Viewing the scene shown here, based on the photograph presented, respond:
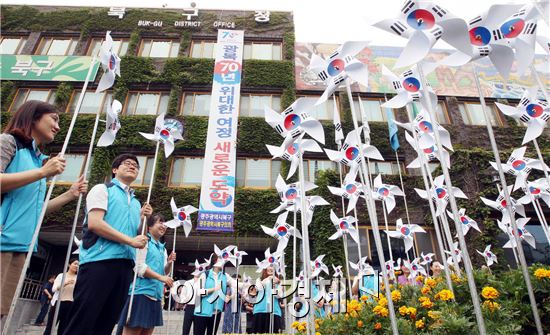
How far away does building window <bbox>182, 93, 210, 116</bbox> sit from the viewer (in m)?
14.4

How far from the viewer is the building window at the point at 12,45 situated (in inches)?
A: 612

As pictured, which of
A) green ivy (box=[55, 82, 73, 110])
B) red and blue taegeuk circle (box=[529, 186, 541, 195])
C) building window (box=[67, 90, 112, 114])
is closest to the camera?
red and blue taegeuk circle (box=[529, 186, 541, 195])

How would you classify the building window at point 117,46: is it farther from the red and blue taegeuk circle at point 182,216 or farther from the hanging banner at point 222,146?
the red and blue taegeuk circle at point 182,216

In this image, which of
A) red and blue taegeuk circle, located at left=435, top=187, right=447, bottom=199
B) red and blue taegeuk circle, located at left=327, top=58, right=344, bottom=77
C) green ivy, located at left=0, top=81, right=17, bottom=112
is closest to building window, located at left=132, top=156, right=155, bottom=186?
green ivy, located at left=0, top=81, right=17, bottom=112

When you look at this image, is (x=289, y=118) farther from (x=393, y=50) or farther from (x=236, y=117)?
(x=393, y=50)

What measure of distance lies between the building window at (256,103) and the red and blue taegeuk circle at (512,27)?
12.0 metres

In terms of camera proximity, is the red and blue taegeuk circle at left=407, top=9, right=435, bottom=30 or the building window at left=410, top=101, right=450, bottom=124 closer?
the red and blue taegeuk circle at left=407, top=9, right=435, bottom=30

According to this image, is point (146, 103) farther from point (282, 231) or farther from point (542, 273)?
point (542, 273)

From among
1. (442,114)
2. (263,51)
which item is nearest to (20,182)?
(263,51)

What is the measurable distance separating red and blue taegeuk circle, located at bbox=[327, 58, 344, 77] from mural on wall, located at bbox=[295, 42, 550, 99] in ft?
37.4

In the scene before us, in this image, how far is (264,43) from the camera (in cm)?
1675

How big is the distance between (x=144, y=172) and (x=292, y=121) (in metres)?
10.5

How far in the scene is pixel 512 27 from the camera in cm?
270

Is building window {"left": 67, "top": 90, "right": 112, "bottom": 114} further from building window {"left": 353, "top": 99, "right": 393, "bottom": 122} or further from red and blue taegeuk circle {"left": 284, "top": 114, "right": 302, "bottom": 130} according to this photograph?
red and blue taegeuk circle {"left": 284, "top": 114, "right": 302, "bottom": 130}
